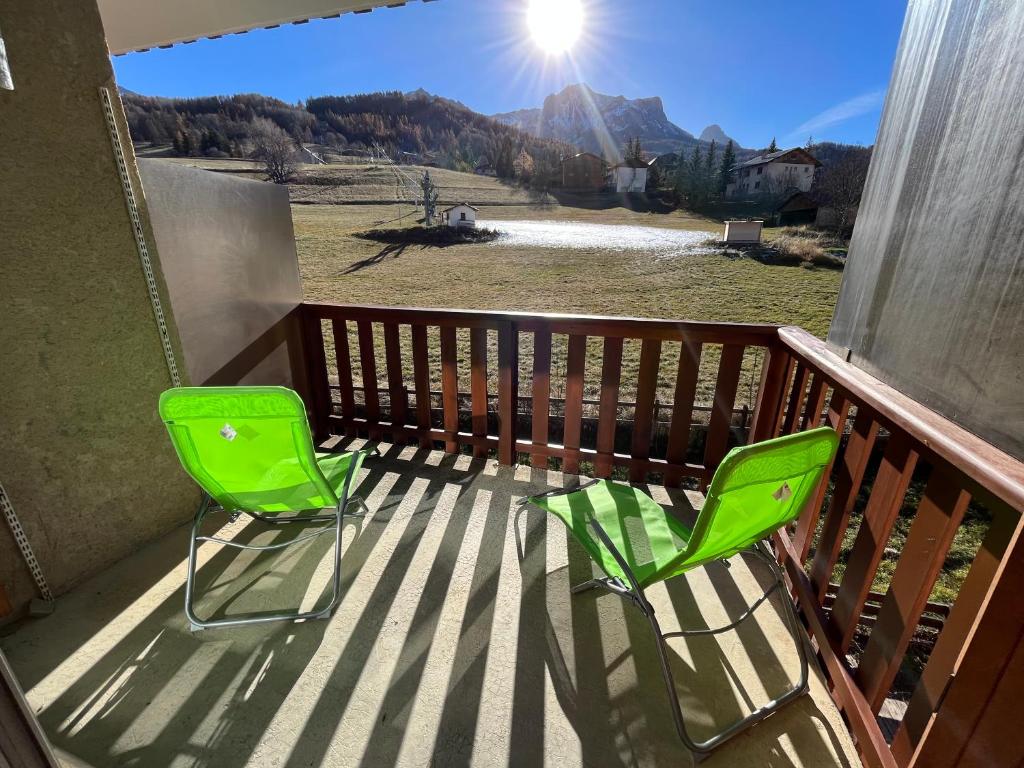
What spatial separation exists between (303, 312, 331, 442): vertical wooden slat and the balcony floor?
1143 mm

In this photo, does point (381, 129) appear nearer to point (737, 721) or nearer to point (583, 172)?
point (583, 172)

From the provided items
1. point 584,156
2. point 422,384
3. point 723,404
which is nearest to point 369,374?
point 422,384

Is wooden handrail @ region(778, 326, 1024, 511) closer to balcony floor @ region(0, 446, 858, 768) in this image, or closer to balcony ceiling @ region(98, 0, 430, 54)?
balcony floor @ region(0, 446, 858, 768)

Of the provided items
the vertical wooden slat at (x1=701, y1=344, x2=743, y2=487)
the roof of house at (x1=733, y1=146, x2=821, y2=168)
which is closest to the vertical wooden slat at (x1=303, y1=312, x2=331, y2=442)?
the vertical wooden slat at (x1=701, y1=344, x2=743, y2=487)

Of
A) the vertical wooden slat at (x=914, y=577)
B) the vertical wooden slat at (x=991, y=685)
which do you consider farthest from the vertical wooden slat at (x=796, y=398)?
the vertical wooden slat at (x=991, y=685)

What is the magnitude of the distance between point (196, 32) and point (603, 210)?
277 inches

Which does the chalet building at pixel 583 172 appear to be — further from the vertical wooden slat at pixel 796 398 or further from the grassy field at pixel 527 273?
the vertical wooden slat at pixel 796 398

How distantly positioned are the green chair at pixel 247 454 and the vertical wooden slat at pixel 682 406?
5.59 ft

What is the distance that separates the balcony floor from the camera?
1235mm

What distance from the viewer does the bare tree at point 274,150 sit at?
8469 millimetres

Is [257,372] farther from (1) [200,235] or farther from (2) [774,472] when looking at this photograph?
(2) [774,472]

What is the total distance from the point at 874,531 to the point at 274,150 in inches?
441

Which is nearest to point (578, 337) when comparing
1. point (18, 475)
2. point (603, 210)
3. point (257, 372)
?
point (257, 372)

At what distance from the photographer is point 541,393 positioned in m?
2.57
